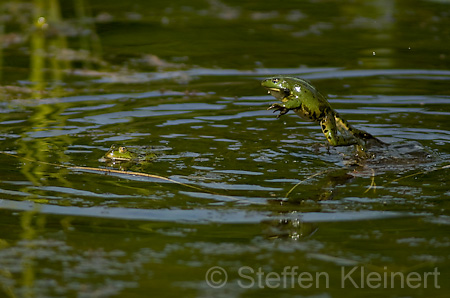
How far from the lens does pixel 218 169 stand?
599 centimetres

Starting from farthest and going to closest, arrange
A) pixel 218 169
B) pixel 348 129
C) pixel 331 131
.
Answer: pixel 348 129 < pixel 331 131 < pixel 218 169

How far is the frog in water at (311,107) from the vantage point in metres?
6.28

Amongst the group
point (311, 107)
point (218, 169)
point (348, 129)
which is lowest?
point (218, 169)

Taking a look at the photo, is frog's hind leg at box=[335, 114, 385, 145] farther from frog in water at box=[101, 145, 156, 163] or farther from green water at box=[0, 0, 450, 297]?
frog in water at box=[101, 145, 156, 163]

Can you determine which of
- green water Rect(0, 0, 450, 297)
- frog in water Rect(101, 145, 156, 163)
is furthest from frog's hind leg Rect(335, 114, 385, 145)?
frog in water Rect(101, 145, 156, 163)

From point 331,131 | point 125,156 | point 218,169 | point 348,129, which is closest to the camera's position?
point 218,169

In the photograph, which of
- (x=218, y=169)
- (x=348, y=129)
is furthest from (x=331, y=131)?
(x=218, y=169)

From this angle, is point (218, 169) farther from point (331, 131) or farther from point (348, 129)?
point (348, 129)

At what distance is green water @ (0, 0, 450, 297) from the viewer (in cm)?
420

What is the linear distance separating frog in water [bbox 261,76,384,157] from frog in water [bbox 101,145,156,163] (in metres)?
1.11

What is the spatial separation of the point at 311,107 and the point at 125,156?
Answer: 1.56 meters

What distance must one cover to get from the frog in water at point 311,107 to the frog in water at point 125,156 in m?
1.11

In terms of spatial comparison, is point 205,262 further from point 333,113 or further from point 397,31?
point 397,31

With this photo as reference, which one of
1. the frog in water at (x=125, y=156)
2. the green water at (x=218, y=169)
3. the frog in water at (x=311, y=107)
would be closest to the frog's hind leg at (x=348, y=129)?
the frog in water at (x=311, y=107)
